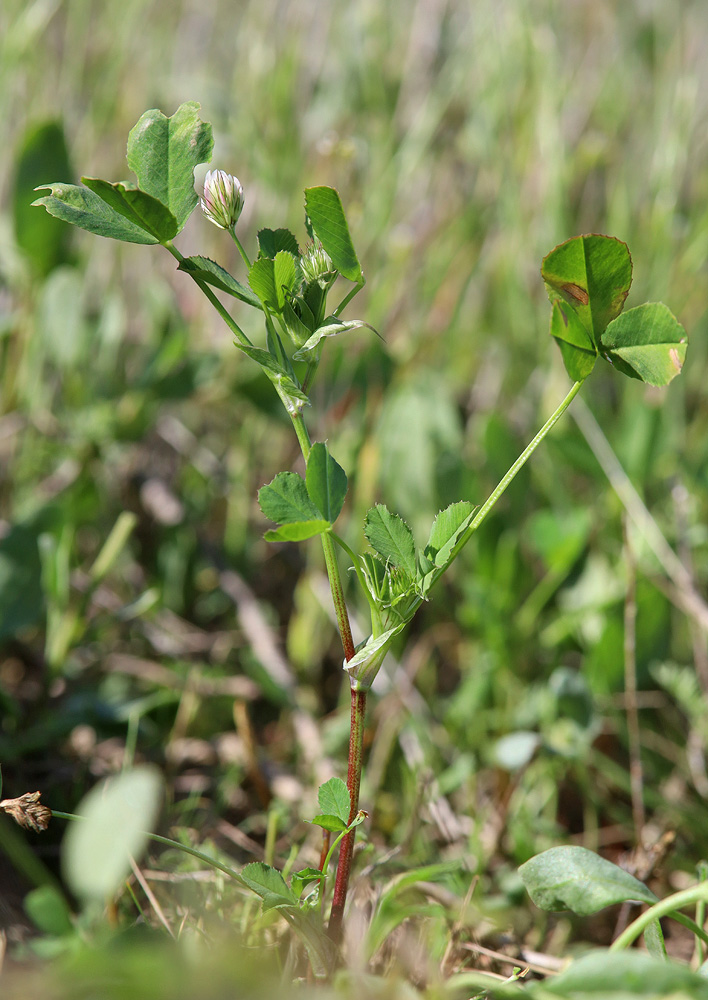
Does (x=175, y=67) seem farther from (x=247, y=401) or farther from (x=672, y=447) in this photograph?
(x=672, y=447)

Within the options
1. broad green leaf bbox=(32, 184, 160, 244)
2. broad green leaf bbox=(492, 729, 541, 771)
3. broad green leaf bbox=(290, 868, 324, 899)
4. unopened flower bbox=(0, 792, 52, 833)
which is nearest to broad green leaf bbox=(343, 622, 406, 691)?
broad green leaf bbox=(290, 868, 324, 899)

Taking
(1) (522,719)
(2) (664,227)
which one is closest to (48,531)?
(1) (522,719)

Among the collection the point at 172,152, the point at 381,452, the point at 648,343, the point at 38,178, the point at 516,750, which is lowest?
the point at 516,750

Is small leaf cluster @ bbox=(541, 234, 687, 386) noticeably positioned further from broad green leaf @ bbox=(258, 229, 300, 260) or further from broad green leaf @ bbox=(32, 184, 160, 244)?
broad green leaf @ bbox=(32, 184, 160, 244)

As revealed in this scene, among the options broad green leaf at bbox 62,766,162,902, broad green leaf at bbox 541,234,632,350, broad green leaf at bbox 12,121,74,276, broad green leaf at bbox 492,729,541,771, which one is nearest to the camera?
broad green leaf at bbox 62,766,162,902

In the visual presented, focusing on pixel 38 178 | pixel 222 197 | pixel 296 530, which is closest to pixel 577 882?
pixel 296 530

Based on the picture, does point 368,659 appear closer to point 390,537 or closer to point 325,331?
point 390,537

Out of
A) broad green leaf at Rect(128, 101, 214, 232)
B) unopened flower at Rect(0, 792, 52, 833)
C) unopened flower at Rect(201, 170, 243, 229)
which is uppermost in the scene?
broad green leaf at Rect(128, 101, 214, 232)

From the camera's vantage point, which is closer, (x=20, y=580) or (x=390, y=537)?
(x=390, y=537)
